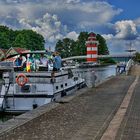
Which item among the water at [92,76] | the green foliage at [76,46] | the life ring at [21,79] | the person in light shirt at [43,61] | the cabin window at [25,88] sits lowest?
the water at [92,76]

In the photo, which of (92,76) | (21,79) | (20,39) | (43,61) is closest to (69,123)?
(21,79)

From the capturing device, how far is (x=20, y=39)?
14638cm

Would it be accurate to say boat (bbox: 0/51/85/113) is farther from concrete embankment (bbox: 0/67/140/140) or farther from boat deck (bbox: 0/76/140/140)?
concrete embankment (bbox: 0/67/140/140)

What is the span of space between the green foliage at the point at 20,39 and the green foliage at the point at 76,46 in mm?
32697

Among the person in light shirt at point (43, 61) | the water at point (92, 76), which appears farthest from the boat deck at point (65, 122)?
the water at point (92, 76)

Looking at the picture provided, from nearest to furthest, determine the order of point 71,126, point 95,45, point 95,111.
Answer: point 71,126
point 95,111
point 95,45

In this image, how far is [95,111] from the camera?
18.0 m

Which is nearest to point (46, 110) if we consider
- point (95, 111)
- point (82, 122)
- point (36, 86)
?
point (95, 111)

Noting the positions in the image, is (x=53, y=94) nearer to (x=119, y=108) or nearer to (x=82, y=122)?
(x=119, y=108)

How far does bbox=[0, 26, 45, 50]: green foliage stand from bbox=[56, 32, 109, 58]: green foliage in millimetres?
32697

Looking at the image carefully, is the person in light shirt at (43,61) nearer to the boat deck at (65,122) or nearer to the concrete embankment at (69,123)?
the boat deck at (65,122)

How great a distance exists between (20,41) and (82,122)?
131m

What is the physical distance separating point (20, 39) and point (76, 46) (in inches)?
2043

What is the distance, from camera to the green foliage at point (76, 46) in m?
191
